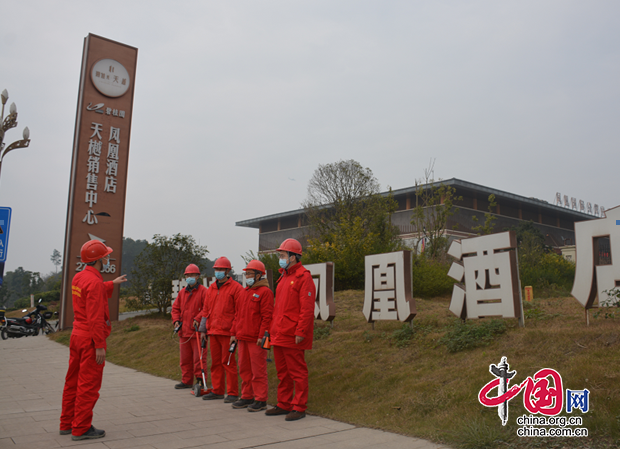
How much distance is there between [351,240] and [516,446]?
12.5m

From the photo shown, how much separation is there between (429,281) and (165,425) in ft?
36.1

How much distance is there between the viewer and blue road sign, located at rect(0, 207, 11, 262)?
25.3 ft

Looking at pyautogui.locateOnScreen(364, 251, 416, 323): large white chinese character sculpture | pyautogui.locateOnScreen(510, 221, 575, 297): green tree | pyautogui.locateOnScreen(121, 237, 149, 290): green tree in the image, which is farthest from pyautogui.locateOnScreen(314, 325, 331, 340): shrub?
pyautogui.locateOnScreen(121, 237, 149, 290): green tree

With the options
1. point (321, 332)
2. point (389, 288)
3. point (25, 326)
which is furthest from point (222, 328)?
point (25, 326)

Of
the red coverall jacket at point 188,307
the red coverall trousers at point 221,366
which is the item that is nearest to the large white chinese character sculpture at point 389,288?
the red coverall trousers at point 221,366

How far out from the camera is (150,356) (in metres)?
11.5

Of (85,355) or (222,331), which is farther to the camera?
(222,331)

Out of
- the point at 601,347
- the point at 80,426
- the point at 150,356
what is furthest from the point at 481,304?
the point at 150,356

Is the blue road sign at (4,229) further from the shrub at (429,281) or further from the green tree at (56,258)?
the green tree at (56,258)

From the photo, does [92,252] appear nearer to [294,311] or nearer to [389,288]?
[294,311]

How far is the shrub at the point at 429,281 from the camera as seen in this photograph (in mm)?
14734

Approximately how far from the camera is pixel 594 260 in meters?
6.42

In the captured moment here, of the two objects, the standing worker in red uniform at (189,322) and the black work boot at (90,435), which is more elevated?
the standing worker in red uniform at (189,322)

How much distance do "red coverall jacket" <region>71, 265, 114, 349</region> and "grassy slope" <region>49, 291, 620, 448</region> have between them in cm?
277
